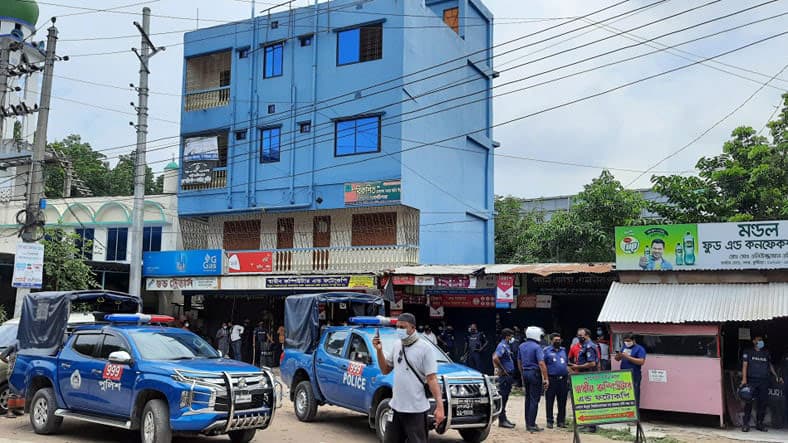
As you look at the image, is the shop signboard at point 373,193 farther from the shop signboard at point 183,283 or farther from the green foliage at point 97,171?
the green foliage at point 97,171

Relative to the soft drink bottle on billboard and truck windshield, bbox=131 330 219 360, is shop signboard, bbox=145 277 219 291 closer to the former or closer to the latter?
truck windshield, bbox=131 330 219 360

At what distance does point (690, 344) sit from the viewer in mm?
14094

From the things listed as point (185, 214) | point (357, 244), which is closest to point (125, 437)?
point (357, 244)

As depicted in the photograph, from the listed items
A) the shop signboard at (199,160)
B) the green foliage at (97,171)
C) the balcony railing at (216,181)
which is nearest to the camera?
the balcony railing at (216,181)

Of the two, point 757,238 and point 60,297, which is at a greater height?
point 757,238

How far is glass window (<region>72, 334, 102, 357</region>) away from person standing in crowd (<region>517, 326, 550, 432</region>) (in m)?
7.04

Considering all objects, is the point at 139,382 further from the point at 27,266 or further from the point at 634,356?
the point at 27,266

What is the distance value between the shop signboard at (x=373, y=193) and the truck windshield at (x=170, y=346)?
13.1 meters

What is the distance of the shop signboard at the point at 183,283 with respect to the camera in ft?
84.9

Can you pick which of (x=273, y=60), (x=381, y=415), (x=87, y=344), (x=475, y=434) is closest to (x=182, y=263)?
(x=273, y=60)

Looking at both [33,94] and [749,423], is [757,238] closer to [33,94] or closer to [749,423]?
[749,423]

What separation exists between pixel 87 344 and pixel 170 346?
148cm

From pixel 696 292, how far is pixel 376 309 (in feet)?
22.2

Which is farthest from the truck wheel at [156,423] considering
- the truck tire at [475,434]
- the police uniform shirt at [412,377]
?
the truck tire at [475,434]
